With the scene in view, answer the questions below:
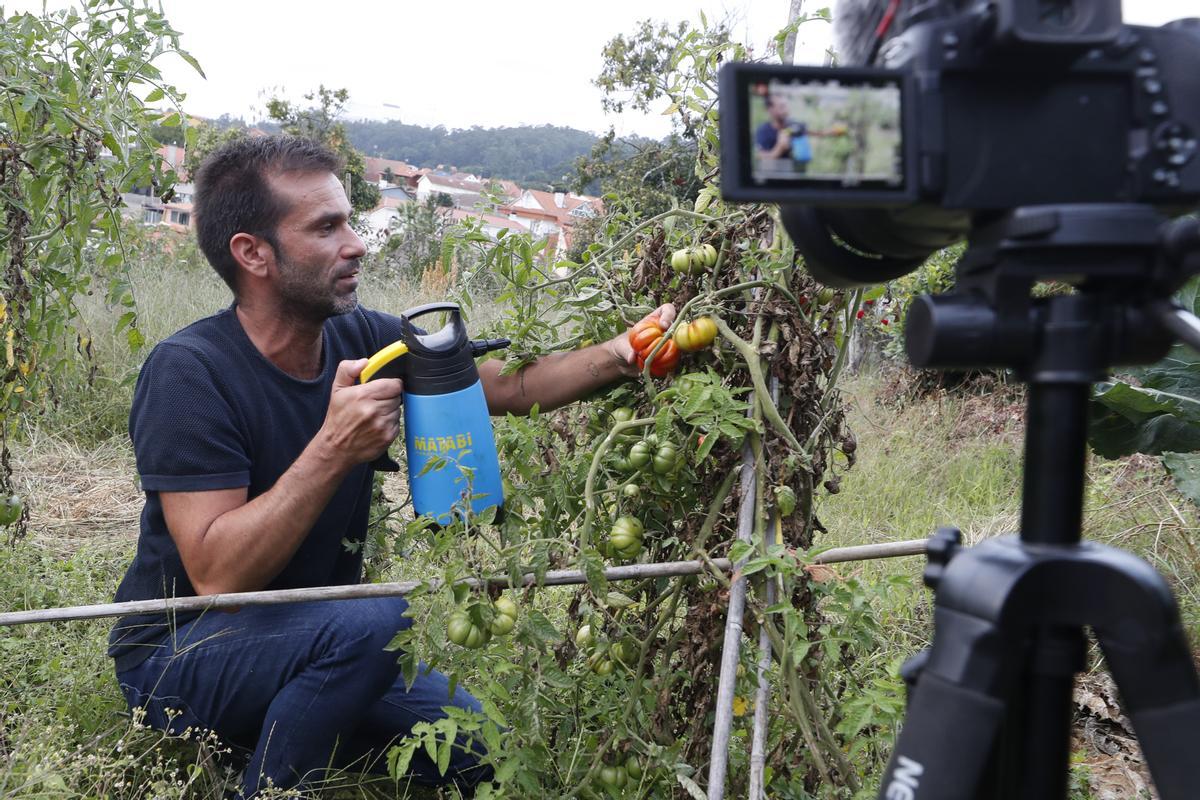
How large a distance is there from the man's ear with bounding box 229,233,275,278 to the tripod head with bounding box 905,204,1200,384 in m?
1.97

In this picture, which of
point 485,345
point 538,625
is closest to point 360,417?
point 485,345

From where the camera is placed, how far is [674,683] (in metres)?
2.00

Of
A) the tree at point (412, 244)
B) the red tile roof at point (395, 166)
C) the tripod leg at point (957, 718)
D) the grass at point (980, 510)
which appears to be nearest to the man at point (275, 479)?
the grass at point (980, 510)

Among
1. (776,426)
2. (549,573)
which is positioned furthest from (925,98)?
(549,573)

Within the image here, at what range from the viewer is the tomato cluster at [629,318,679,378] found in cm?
192

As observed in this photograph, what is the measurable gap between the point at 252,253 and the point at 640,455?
1.23 m

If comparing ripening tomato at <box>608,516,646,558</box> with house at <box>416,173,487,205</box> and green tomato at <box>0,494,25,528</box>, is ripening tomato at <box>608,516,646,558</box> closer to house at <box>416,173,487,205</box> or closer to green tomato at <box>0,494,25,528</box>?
green tomato at <box>0,494,25,528</box>

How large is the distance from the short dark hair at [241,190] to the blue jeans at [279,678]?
0.84 m

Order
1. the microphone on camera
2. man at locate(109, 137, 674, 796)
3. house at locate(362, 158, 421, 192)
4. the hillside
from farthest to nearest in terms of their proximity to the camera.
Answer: house at locate(362, 158, 421, 192), the hillside, man at locate(109, 137, 674, 796), the microphone on camera

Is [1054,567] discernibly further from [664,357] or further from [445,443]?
[445,443]

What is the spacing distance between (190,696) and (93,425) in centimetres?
318

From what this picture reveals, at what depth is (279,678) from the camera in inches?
86.4

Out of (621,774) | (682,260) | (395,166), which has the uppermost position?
(395,166)

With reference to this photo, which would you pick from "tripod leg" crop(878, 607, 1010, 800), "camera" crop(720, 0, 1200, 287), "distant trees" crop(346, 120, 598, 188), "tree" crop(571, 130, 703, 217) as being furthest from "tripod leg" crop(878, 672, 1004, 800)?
"distant trees" crop(346, 120, 598, 188)
